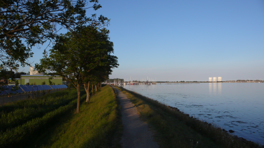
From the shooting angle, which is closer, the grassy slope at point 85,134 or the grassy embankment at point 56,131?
the grassy slope at point 85,134

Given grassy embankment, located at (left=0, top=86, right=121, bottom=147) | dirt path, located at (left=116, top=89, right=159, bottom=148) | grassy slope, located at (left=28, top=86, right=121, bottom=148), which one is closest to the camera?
dirt path, located at (left=116, top=89, right=159, bottom=148)

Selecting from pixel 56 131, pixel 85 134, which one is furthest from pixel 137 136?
pixel 56 131

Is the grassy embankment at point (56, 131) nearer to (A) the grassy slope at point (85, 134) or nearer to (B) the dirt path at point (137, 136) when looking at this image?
(A) the grassy slope at point (85, 134)

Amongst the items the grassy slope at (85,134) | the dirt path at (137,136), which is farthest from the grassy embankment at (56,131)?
the dirt path at (137,136)

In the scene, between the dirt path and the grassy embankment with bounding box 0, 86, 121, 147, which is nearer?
the dirt path

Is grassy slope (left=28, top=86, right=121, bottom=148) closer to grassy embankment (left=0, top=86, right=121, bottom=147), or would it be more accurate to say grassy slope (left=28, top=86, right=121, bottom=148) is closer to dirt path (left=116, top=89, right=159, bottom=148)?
grassy embankment (left=0, top=86, right=121, bottom=147)

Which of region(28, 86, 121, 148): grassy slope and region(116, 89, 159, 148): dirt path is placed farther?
region(28, 86, 121, 148): grassy slope

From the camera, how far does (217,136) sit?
32.2 feet

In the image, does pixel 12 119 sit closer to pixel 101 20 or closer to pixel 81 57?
pixel 81 57

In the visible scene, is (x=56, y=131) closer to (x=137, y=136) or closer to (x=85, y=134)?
(x=85, y=134)

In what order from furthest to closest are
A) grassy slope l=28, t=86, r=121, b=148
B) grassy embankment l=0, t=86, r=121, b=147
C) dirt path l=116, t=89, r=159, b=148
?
grassy embankment l=0, t=86, r=121, b=147, grassy slope l=28, t=86, r=121, b=148, dirt path l=116, t=89, r=159, b=148

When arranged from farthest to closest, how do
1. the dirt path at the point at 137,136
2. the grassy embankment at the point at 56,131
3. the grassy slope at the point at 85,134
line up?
the grassy embankment at the point at 56,131 → the grassy slope at the point at 85,134 → the dirt path at the point at 137,136

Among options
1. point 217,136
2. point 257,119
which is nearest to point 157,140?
point 217,136

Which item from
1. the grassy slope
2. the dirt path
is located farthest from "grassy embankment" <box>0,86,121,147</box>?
the dirt path
